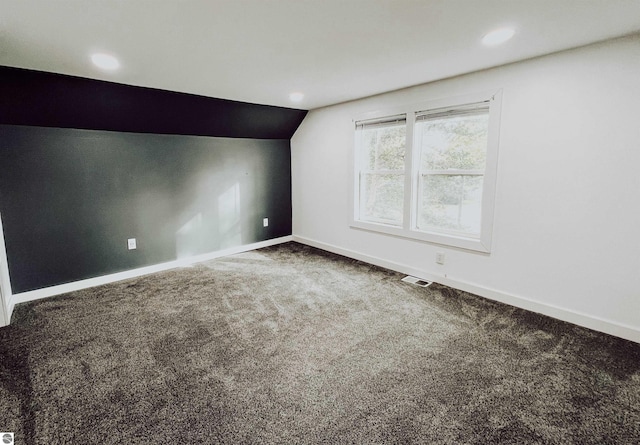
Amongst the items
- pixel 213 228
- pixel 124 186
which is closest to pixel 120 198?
pixel 124 186

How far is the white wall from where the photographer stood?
7.10ft

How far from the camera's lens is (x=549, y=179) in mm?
2486

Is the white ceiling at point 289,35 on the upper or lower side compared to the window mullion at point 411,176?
upper

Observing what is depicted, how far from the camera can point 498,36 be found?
202 centimetres

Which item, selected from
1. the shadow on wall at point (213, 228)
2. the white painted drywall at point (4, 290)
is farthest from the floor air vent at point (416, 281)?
the white painted drywall at point (4, 290)

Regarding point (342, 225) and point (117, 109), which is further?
point (342, 225)

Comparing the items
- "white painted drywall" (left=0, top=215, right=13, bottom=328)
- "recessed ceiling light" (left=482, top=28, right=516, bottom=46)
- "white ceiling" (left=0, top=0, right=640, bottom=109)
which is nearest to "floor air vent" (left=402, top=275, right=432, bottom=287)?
"white ceiling" (left=0, top=0, right=640, bottom=109)

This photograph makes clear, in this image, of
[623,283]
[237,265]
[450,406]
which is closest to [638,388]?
[623,283]

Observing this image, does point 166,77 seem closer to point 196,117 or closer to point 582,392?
point 196,117

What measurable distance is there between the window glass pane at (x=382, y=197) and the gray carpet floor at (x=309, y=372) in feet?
3.62

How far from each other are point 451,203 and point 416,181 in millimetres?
436

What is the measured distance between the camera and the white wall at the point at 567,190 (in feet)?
7.10

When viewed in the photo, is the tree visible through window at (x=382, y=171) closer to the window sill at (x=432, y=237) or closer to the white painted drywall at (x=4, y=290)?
the window sill at (x=432, y=237)

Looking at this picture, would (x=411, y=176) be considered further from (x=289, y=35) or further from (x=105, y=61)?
(x=105, y=61)
